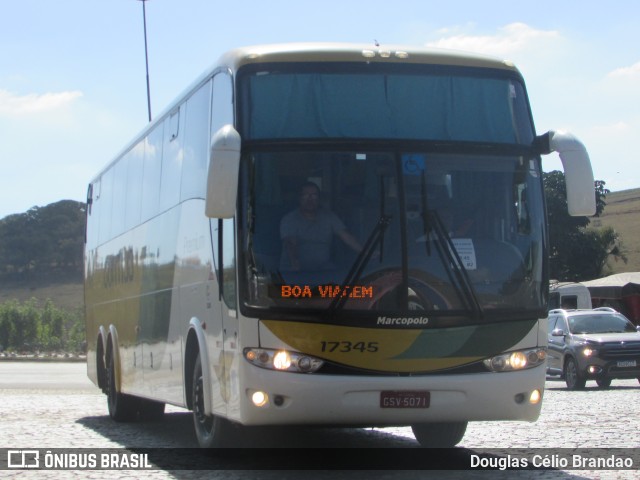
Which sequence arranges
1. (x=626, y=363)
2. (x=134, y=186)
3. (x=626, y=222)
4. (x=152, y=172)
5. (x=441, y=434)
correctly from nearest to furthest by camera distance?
(x=441, y=434) < (x=152, y=172) < (x=134, y=186) < (x=626, y=363) < (x=626, y=222)

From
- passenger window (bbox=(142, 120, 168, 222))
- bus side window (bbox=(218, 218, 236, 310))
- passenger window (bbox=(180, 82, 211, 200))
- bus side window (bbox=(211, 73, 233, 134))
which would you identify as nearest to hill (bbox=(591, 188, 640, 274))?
passenger window (bbox=(142, 120, 168, 222))

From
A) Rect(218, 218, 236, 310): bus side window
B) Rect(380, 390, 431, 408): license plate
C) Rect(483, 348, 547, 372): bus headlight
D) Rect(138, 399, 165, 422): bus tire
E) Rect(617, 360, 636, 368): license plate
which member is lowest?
Rect(617, 360, 636, 368): license plate

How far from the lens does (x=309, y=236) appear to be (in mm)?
9953

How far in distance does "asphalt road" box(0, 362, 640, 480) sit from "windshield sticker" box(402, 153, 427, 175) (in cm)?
249

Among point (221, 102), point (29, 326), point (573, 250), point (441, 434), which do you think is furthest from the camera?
point (29, 326)

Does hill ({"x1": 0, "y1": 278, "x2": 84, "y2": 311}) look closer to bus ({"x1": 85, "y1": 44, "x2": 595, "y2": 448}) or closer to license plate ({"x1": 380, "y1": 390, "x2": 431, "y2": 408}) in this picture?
bus ({"x1": 85, "y1": 44, "x2": 595, "y2": 448})

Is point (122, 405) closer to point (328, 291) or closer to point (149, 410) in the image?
point (149, 410)

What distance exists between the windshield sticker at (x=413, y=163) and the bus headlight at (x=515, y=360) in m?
1.64

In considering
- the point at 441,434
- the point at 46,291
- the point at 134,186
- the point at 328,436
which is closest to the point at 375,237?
the point at 441,434

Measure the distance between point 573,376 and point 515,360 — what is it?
18.3 metres

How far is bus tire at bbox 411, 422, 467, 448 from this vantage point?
1236 cm

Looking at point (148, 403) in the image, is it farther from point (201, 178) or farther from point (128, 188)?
point (201, 178)

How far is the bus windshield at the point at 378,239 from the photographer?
986 centimetres

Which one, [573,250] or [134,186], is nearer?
[134,186]
